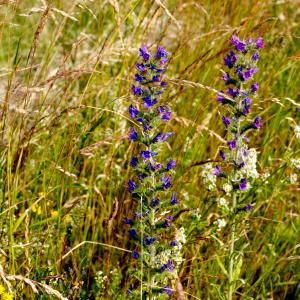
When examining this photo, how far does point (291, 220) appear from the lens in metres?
3.19

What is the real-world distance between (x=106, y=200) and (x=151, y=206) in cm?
84

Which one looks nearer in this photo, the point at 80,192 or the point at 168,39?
the point at 80,192

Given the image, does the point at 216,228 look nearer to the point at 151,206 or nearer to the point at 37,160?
A: the point at 151,206

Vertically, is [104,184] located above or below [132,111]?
below

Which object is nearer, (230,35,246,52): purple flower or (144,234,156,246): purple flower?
(144,234,156,246): purple flower

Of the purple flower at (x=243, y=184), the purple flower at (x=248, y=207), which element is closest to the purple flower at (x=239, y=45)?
the purple flower at (x=243, y=184)

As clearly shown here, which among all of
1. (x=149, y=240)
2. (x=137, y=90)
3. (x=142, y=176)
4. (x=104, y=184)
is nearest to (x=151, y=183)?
(x=142, y=176)

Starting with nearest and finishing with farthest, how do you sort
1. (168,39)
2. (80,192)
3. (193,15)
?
(80,192) < (193,15) < (168,39)

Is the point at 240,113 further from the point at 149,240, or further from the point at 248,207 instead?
the point at 149,240

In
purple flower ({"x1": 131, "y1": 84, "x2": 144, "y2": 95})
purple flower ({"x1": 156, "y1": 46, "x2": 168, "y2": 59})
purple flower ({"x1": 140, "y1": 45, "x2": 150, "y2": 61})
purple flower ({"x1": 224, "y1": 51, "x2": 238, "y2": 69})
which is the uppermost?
purple flower ({"x1": 224, "y1": 51, "x2": 238, "y2": 69})

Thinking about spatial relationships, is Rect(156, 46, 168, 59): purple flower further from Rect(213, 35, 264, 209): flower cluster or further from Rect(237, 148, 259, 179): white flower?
Rect(237, 148, 259, 179): white flower

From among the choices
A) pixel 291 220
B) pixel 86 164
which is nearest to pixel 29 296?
pixel 86 164

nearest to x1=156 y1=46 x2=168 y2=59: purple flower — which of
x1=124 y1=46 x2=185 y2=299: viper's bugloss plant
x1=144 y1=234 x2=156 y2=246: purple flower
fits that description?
x1=124 y1=46 x2=185 y2=299: viper's bugloss plant

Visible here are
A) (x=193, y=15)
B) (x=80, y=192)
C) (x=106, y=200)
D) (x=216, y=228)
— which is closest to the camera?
(x=216, y=228)
